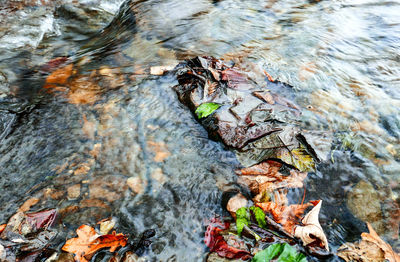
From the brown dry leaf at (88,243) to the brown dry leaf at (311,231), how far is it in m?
1.50

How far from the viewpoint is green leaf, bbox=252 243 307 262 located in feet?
6.55

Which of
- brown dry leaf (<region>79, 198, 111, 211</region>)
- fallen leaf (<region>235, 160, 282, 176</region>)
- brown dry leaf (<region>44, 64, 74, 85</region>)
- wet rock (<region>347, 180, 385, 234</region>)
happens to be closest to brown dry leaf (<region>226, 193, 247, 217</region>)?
A: fallen leaf (<region>235, 160, 282, 176</region>)

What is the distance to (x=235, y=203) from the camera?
2428 mm

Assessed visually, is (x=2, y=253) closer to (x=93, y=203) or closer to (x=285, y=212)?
(x=93, y=203)

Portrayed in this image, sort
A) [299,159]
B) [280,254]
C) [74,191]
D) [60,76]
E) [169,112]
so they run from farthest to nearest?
[60,76], [169,112], [299,159], [74,191], [280,254]

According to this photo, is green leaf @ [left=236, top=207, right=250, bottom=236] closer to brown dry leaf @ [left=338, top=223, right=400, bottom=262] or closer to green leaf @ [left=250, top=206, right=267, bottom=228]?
green leaf @ [left=250, top=206, right=267, bottom=228]

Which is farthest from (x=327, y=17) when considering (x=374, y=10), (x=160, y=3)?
(x=160, y=3)

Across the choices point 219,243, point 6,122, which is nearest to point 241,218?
point 219,243

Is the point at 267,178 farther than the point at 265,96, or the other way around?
the point at 265,96

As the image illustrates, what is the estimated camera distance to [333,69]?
4.23 meters

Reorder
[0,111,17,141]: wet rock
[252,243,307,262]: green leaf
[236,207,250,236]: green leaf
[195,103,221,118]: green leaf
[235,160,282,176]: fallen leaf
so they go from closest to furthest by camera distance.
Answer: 1. [252,243,307,262]: green leaf
2. [236,207,250,236]: green leaf
3. [235,160,282,176]: fallen leaf
4. [0,111,17,141]: wet rock
5. [195,103,221,118]: green leaf

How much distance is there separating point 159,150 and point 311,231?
174 cm

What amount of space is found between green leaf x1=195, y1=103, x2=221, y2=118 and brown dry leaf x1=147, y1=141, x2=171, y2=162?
2.00 feet

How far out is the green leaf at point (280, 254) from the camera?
2.00 meters
